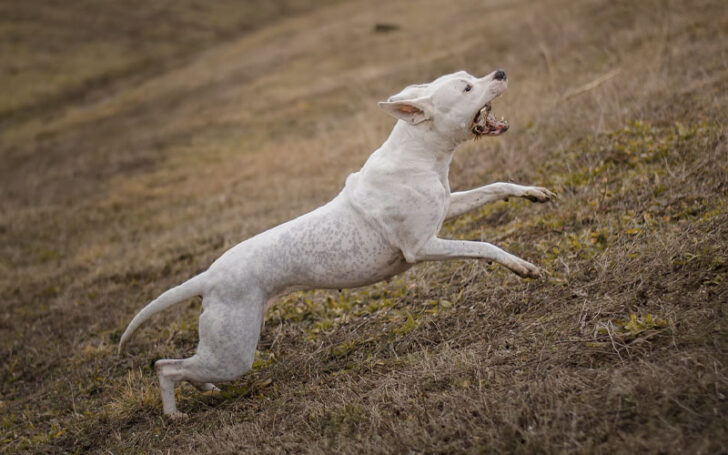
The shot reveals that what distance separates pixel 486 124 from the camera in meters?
5.24

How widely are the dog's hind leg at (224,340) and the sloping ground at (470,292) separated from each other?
34cm

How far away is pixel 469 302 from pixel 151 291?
16.5 ft

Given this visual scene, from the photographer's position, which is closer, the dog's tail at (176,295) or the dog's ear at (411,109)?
the dog's ear at (411,109)

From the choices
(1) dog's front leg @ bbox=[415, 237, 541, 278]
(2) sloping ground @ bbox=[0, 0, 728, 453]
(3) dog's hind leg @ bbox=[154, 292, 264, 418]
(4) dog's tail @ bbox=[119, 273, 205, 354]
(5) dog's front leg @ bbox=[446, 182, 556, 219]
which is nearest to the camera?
(2) sloping ground @ bbox=[0, 0, 728, 453]

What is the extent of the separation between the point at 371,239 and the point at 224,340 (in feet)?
4.68

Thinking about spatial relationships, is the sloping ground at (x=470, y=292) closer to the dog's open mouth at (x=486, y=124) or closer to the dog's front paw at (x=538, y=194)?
the dog's front paw at (x=538, y=194)

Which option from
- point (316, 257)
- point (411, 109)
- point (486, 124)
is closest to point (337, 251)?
point (316, 257)

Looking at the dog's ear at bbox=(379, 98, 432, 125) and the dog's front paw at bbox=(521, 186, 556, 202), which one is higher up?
the dog's ear at bbox=(379, 98, 432, 125)

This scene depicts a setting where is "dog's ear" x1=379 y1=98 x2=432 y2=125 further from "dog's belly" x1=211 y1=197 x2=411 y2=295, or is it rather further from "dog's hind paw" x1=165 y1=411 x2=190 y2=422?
"dog's hind paw" x1=165 y1=411 x2=190 y2=422

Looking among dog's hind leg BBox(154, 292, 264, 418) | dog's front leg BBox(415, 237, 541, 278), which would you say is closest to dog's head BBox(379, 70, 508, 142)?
dog's front leg BBox(415, 237, 541, 278)

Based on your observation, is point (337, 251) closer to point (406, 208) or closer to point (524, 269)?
point (406, 208)

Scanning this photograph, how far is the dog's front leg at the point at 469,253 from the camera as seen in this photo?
498 cm

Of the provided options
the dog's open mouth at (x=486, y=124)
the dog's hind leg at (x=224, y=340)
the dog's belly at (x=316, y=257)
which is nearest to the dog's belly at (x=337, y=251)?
the dog's belly at (x=316, y=257)

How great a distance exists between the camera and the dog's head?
505cm
